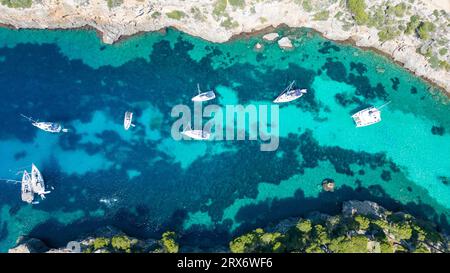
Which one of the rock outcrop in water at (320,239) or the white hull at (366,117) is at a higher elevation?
the white hull at (366,117)

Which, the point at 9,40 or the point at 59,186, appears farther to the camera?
Result: the point at 9,40

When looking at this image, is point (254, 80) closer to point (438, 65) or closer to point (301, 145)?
point (301, 145)

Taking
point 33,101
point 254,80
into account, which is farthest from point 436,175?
point 33,101

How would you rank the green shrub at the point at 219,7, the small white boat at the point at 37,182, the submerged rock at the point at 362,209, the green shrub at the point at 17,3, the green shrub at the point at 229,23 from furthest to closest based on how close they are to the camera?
the green shrub at the point at 229,23
the green shrub at the point at 219,7
the green shrub at the point at 17,3
the small white boat at the point at 37,182
the submerged rock at the point at 362,209

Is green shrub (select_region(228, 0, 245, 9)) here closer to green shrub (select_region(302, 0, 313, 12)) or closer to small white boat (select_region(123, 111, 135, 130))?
green shrub (select_region(302, 0, 313, 12))

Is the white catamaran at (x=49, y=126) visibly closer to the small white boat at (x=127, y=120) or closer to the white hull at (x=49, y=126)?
the white hull at (x=49, y=126)

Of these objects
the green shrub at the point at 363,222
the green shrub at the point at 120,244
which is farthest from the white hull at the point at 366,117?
the green shrub at the point at 120,244

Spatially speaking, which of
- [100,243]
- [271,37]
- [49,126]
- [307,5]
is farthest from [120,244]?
[307,5]
